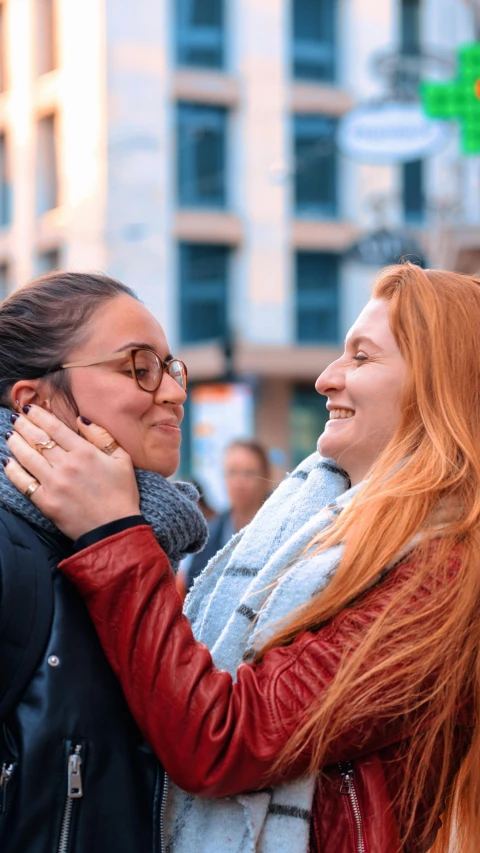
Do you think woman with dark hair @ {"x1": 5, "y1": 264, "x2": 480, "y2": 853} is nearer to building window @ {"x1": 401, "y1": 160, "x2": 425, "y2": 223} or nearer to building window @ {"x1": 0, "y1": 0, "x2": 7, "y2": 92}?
building window @ {"x1": 401, "y1": 160, "x2": 425, "y2": 223}

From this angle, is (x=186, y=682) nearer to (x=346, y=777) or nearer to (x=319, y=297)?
(x=346, y=777)

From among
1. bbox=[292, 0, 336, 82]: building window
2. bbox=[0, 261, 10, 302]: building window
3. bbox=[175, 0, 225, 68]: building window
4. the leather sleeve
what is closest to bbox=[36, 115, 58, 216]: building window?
bbox=[0, 261, 10, 302]: building window

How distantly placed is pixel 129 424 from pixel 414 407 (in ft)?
1.89

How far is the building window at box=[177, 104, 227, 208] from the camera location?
22.1m

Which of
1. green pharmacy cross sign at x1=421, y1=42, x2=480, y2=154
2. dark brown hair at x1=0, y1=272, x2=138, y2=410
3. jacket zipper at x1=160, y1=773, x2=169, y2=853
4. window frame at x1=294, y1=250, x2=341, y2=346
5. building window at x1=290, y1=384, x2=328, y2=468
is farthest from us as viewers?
building window at x1=290, y1=384, x2=328, y2=468

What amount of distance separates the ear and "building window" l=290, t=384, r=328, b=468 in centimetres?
2106

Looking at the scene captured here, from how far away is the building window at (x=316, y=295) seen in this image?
23078mm

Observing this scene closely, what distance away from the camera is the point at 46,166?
23562 mm

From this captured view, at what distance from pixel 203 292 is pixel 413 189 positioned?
16.6 ft

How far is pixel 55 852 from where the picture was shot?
1784 mm

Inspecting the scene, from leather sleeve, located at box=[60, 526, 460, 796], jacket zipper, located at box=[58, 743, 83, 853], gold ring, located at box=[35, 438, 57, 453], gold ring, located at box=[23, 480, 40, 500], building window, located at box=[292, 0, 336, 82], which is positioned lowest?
jacket zipper, located at box=[58, 743, 83, 853]

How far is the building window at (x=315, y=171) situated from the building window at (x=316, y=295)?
999 mm

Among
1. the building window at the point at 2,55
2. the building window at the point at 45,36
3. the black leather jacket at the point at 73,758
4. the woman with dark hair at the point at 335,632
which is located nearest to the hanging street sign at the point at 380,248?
the woman with dark hair at the point at 335,632

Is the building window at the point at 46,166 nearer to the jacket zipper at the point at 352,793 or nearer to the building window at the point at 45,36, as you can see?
the building window at the point at 45,36
